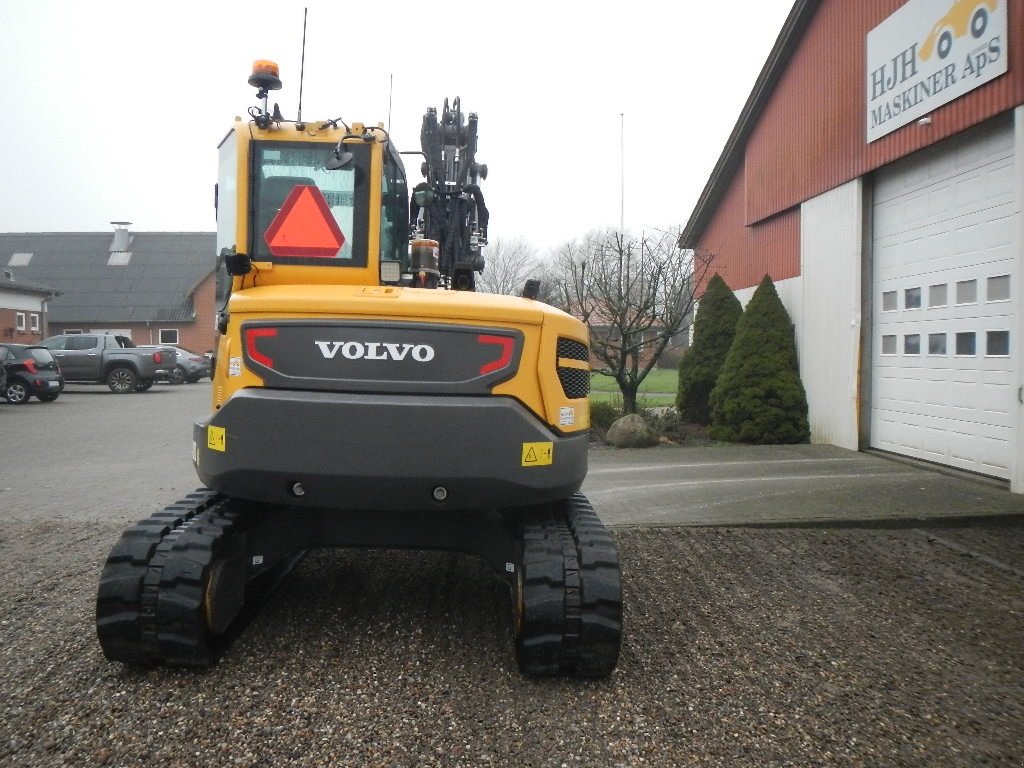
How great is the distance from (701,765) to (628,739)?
333mm

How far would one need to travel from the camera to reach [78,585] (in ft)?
19.7

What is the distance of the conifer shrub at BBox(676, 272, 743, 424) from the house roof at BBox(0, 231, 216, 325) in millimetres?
39500

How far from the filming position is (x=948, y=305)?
10188 millimetres

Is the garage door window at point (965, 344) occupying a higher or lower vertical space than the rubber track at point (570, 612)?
higher

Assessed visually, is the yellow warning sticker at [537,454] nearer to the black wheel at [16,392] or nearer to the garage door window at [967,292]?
the garage door window at [967,292]

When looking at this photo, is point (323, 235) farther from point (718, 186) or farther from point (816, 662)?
point (718, 186)

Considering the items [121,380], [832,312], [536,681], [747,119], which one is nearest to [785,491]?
[832,312]

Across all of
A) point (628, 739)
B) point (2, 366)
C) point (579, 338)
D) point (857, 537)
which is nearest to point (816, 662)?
point (628, 739)

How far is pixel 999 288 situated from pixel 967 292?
58 cm

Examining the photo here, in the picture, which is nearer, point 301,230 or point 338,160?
point 338,160

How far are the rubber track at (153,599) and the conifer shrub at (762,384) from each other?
34.8ft

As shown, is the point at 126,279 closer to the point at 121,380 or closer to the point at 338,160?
the point at 121,380

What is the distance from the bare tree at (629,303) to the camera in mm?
16719

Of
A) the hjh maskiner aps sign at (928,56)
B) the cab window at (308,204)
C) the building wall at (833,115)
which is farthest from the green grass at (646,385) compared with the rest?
the cab window at (308,204)
